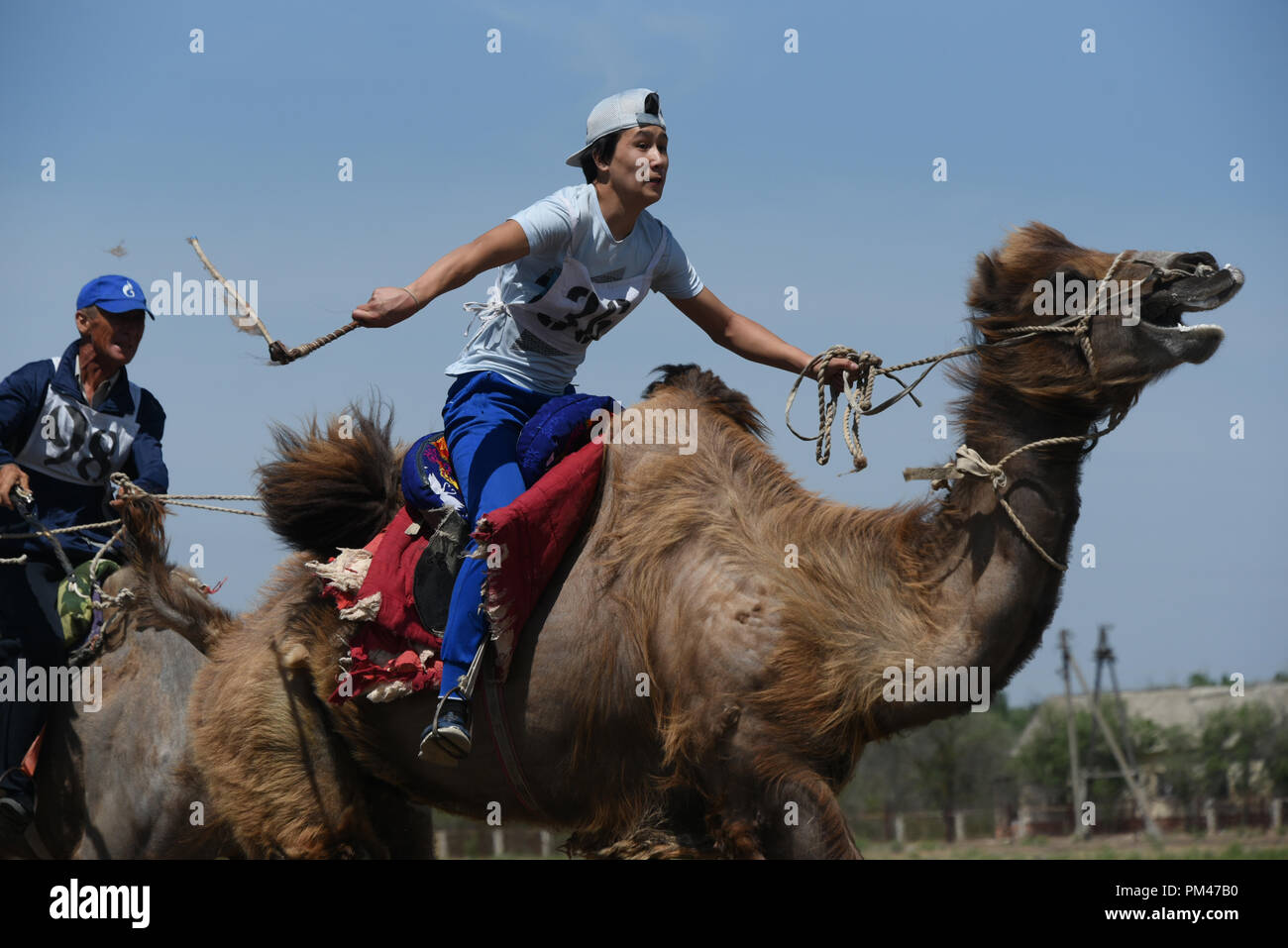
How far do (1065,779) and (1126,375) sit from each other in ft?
128

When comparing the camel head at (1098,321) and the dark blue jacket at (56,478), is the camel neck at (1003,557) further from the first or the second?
the dark blue jacket at (56,478)

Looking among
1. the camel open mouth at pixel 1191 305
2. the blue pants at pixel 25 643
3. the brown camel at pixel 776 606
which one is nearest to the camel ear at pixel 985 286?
the brown camel at pixel 776 606

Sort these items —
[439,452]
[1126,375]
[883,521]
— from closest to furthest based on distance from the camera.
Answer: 1. [1126,375]
2. [883,521]
3. [439,452]

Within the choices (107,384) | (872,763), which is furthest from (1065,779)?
(107,384)

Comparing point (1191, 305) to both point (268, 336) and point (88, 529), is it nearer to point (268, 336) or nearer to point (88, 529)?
point (268, 336)

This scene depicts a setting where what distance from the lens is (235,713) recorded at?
580 centimetres

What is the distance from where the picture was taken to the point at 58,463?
297 inches

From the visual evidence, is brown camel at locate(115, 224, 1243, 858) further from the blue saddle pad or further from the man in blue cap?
the man in blue cap

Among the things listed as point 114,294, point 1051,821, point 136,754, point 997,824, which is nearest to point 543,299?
point 114,294

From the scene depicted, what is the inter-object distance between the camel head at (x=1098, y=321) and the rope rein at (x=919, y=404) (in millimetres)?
13

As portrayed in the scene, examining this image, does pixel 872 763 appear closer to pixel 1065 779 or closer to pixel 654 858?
pixel 1065 779

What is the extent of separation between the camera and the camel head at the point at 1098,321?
15.5ft

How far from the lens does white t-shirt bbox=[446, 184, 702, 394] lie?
17.4 ft

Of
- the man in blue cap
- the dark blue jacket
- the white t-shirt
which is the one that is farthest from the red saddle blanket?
the dark blue jacket
